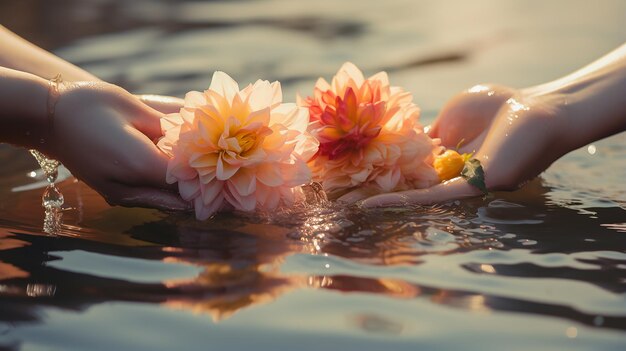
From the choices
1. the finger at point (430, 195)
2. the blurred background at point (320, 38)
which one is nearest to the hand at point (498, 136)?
the finger at point (430, 195)

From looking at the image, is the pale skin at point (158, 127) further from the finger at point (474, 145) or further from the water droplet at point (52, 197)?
the water droplet at point (52, 197)

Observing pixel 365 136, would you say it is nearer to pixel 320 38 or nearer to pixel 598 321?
pixel 598 321

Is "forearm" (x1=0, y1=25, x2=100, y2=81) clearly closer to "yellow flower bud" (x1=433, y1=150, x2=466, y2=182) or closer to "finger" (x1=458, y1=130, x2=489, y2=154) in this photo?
"yellow flower bud" (x1=433, y1=150, x2=466, y2=182)

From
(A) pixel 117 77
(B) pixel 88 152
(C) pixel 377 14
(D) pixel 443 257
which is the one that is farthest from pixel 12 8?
(D) pixel 443 257

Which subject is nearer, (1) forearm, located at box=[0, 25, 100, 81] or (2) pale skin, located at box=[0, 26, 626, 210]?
(2) pale skin, located at box=[0, 26, 626, 210]

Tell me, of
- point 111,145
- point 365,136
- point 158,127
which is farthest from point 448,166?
point 111,145

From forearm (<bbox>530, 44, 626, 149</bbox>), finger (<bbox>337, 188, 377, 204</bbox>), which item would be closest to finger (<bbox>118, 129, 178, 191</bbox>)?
finger (<bbox>337, 188, 377, 204</bbox>)
